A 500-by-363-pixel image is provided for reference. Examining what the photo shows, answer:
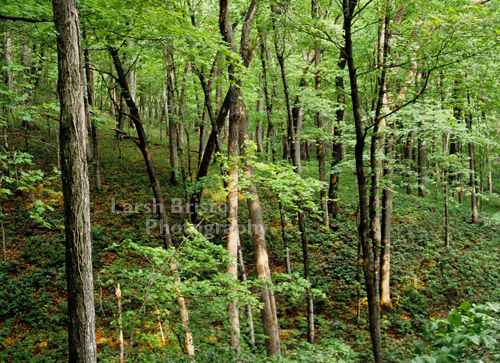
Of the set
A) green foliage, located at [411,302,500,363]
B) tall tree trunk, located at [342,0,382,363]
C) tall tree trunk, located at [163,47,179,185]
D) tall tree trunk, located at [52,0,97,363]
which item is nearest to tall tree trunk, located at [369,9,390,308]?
tall tree trunk, located at [342,0,382,363]

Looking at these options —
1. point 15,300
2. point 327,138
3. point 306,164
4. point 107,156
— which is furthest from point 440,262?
point 107,156

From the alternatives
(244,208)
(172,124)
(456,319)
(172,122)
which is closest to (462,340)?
(456,319)

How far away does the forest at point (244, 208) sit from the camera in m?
3.84

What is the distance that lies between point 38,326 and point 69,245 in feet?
23.0

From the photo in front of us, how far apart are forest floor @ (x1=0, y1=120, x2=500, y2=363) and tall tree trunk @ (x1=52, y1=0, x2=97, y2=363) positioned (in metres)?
1.56

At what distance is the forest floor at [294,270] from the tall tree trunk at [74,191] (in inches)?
61.6

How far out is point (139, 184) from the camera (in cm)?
1535

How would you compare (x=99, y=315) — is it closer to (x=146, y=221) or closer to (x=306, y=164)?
(x=146, y=221)

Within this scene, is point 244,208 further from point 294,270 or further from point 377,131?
point 377,131

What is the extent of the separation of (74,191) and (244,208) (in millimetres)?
11707

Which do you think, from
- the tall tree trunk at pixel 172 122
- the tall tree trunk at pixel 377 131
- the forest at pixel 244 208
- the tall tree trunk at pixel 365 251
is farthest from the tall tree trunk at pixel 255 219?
the tall tree trunk at pixel 172 122

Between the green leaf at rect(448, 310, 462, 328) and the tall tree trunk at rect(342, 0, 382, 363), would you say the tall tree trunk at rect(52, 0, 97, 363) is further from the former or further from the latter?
the tall tree trunk at rect(342, 0, 382, 363)

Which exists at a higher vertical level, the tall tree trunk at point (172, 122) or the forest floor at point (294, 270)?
the tall tree trunk at point (172, 122)

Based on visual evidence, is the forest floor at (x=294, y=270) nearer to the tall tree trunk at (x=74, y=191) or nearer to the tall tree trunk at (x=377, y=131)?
the tall tree trunk at (x=74, y=191)
